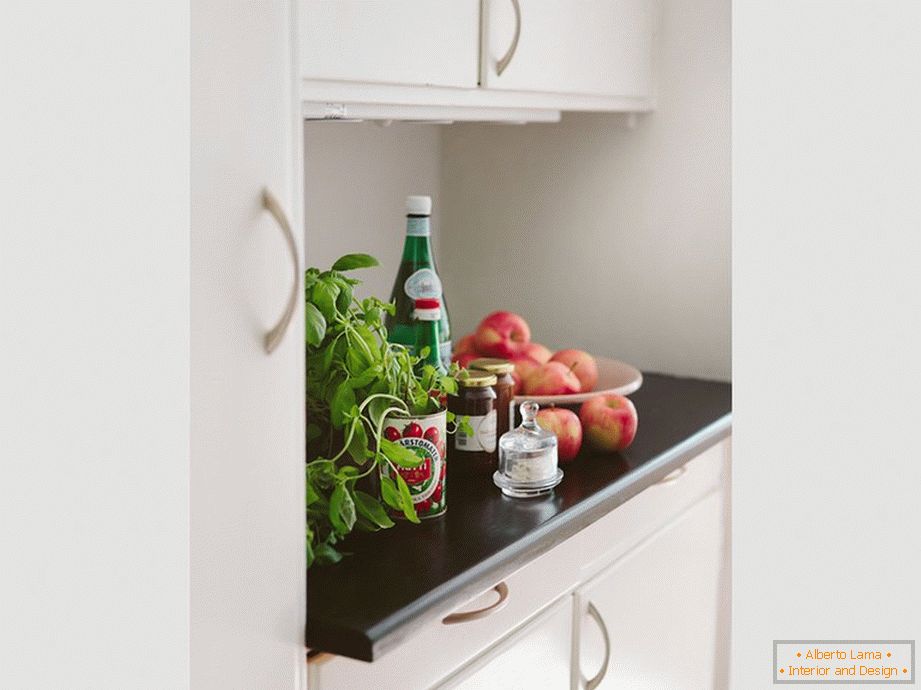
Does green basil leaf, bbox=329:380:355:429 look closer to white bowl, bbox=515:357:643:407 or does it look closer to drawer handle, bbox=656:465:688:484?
white bowl, bbox=515:357:643:407

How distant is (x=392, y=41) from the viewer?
1479 mm

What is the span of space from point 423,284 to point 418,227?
0.08m

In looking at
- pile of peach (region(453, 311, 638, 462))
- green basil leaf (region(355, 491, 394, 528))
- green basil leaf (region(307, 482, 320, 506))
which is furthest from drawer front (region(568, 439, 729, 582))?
green basil leaf (region(307, 482, 320, 506))

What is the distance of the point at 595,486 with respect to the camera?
67.9 inches

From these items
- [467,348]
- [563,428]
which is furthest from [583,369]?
[563,428]

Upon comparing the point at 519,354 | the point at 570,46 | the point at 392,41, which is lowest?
the point at 519,354

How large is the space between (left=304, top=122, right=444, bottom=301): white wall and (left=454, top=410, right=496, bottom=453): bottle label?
1.89 feet

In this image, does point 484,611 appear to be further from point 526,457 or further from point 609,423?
point 609,423

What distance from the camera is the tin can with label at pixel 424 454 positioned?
4.75ft

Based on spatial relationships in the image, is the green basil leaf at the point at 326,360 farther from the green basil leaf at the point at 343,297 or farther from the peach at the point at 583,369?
the peach at the point at 583,369

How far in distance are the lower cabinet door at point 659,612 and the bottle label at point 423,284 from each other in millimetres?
477
